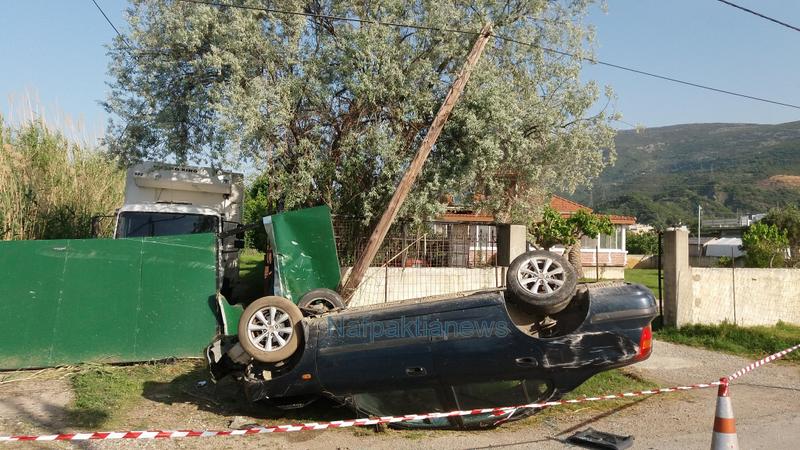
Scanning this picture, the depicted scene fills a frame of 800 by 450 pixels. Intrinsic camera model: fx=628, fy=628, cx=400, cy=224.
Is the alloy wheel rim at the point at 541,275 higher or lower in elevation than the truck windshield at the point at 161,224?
lower

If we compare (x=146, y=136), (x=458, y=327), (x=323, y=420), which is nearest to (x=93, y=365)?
(x=323, y=420)

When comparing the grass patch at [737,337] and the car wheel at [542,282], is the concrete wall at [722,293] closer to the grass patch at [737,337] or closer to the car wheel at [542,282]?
the grass patch at [737,337]

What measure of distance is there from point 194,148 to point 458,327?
980cm

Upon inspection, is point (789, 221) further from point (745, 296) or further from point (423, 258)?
point (423, 258)

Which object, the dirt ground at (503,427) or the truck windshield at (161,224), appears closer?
the dirt ground at (503,427)

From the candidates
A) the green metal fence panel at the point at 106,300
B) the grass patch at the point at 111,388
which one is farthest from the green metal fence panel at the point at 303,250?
the grass patch at the point at 111,388

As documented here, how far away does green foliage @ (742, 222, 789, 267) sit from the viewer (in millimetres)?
19998

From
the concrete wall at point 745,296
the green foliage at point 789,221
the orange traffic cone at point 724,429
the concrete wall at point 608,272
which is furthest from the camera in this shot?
the green foliage at point 789,221

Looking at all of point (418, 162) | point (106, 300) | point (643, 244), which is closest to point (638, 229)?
point (643, 244)

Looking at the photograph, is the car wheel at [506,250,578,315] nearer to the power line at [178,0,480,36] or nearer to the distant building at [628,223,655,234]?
the power line at [178,0,480,36]

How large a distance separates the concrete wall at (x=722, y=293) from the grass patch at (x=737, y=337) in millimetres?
236

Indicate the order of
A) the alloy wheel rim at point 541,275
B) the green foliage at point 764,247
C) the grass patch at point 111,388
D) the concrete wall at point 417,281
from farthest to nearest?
the green foliage at point 764,247
the concrete wall at point 417,281
the grass patch at point 111,388
the alloy wheel rim at point 541,275

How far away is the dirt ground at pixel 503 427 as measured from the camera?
582 cm

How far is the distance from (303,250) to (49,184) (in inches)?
392
